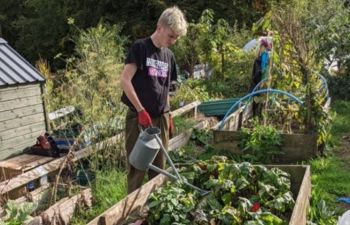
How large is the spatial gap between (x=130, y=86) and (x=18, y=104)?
3.33 metres

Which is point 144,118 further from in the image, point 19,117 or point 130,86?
point 19,117

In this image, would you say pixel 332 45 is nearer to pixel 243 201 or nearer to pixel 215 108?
pixel 215 108

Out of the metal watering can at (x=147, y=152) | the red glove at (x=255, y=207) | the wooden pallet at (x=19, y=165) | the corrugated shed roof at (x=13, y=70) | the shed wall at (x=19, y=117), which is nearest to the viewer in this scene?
the red glove at (x=255, y=207)

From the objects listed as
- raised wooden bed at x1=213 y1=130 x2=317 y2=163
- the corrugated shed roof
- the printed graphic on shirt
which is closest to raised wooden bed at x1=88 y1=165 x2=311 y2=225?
the printed graphic on shirt

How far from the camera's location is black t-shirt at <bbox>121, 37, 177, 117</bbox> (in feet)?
11.6

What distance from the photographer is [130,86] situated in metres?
3.45

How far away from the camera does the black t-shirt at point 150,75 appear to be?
11.6 ft

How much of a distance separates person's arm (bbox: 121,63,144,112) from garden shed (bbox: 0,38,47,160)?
10.1 ft

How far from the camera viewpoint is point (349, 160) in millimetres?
5297

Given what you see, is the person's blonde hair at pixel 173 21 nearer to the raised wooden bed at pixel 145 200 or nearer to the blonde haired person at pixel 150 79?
the blonde haired person at pixel 150 79

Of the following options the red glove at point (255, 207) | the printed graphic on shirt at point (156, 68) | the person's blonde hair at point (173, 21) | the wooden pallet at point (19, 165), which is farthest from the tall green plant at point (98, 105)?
the red glove at point (255, 207)

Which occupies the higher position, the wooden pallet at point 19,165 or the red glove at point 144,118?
the red glove at point 144,118

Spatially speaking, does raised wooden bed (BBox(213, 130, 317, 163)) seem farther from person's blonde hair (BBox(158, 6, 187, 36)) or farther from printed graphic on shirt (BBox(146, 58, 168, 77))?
person's blonde hair (BBox(158, 6, 187, 36))

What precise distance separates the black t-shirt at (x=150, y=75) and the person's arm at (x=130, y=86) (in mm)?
52
